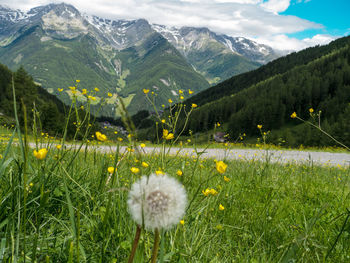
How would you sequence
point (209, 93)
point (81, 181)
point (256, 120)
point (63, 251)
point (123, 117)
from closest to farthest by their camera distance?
point (123, 117)
point (63, 251)
point (81, 181)
point (256, 120)
point (209, 93)

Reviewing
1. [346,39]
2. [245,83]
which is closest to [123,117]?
[245,83]

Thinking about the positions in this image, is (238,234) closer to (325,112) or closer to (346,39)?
(325,112)

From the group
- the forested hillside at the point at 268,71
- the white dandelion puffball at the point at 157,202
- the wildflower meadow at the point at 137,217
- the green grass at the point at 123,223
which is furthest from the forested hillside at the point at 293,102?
the white dandelion puffball at the point at 157,202

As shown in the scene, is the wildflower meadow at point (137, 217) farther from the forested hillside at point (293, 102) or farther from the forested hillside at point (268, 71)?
the forested hillside at point (268, 71)

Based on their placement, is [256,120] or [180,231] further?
[256,120]

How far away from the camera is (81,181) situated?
9.73 ft

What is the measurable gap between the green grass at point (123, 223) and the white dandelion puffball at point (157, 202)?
7.7 inches

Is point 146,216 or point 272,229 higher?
point 146,216

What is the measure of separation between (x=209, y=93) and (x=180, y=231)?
181368mm

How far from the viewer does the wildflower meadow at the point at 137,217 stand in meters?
1.02

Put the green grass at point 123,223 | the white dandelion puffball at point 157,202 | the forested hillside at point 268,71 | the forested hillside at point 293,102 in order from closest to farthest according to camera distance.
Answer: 1. the white dandelion puffball at point 157,202
2. the green grass at point 123,223
3. the forested hillside at point 293,102
4. the forested hillside at point 268,71

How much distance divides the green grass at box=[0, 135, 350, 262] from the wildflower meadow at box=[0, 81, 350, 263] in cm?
1

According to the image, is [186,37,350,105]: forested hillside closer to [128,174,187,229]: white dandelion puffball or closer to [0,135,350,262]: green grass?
[0,135,350,262]: green grass

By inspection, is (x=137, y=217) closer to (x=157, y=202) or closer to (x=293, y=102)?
(x=157, y=202)
